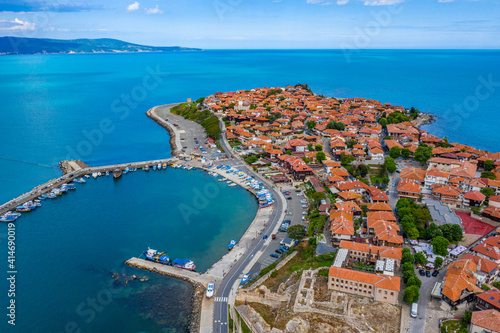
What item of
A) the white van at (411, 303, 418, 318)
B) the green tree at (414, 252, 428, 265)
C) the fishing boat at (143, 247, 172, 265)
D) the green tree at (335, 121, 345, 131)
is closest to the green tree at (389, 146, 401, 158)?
the green tree at (335, 121, 345, 131)

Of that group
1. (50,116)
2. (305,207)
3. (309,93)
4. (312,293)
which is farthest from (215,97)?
(312,293)

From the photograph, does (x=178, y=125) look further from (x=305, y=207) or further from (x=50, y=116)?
(x=305, y=207)

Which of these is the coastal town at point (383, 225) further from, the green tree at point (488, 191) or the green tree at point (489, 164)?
the green tree at point (489, 164)

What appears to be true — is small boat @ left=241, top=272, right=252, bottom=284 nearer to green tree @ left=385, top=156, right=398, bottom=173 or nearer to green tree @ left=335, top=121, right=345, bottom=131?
green tree @ left=385, top=156, right=398, bottom=173

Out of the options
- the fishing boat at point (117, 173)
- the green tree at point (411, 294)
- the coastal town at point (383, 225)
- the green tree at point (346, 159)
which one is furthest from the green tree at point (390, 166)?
the fishing boat at point (117, 173)

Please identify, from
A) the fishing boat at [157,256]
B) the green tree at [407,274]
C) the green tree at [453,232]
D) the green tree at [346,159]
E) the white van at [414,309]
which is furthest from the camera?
the green tree at [346,159]

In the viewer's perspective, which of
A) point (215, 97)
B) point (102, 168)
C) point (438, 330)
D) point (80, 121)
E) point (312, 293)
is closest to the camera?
point (438, 330)
